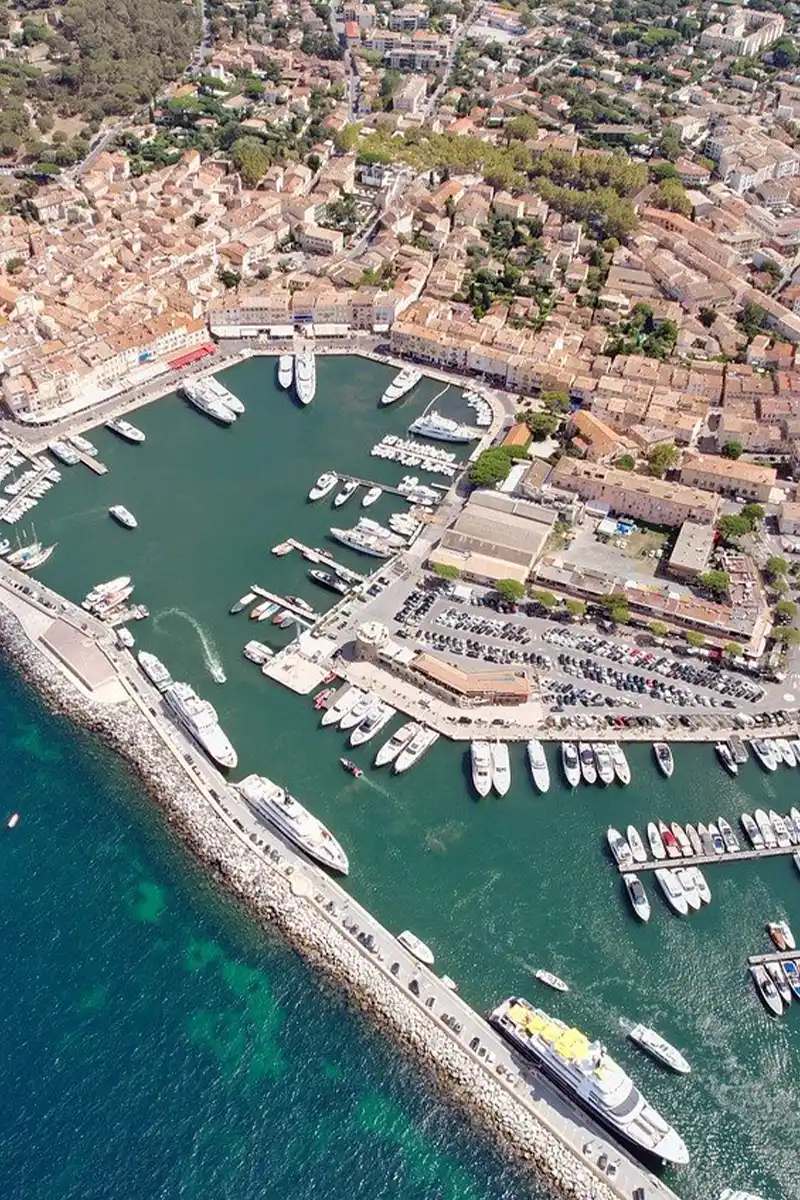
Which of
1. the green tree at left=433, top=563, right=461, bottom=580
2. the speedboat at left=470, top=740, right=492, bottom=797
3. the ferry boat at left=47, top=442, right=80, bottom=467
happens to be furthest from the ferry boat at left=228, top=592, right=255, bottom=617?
the ferry boat at left=47, top=442, right=80, bottom=467

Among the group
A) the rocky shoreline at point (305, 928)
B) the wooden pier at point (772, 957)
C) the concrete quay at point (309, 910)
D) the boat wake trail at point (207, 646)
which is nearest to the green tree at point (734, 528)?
the wooden pier at point (772, 957)

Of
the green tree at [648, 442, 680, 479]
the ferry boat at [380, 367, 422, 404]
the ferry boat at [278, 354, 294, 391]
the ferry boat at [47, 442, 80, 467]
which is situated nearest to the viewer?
the green tree at [648, 442, 680, 479]

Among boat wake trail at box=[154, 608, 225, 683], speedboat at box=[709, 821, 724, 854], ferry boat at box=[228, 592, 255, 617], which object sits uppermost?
speedboat at box=[709, 821, 724, 854]

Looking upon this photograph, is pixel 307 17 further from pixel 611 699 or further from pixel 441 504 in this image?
pixel 611 699

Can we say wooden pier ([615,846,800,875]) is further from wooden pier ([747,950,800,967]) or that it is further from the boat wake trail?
the boat wake trail

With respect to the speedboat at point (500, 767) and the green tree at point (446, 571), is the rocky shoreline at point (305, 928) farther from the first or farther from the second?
the green tree at point (446, 571)
